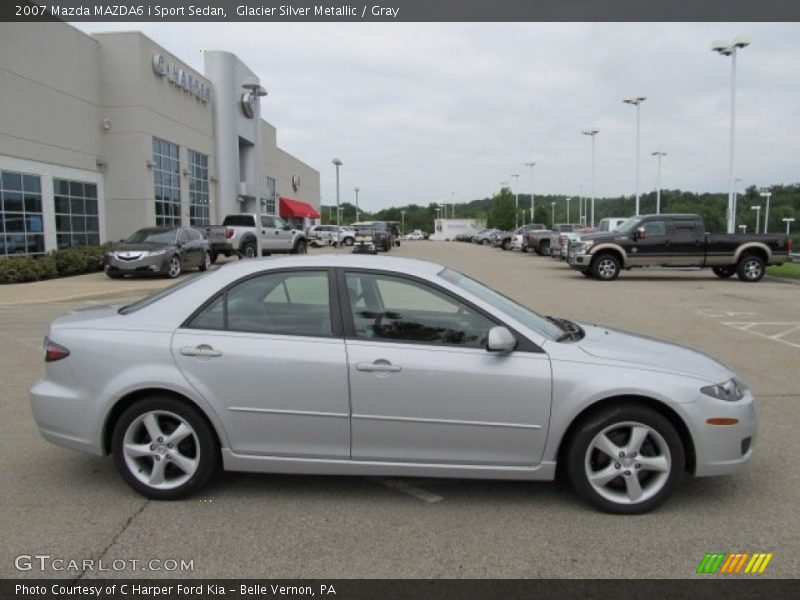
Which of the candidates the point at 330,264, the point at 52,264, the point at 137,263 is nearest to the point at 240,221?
the point at 137,263

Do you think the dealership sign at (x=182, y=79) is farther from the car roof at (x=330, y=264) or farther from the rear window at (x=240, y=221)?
the car roof at (x=330, y=264)

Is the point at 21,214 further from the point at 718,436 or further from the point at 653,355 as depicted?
the point at 718,436

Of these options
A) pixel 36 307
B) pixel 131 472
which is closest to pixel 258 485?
pixel 131 472

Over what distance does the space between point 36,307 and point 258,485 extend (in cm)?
1173

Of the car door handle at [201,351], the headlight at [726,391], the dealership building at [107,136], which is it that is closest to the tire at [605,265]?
the dealership building at [107,136]

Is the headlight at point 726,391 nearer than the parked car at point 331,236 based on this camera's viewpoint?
Yes

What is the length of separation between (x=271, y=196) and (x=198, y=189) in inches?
810

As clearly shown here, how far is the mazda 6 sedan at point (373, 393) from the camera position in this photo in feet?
12.9

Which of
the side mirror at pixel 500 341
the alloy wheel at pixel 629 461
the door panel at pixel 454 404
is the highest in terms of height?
the side mirror at pixel 500 341

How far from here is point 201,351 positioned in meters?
4.10

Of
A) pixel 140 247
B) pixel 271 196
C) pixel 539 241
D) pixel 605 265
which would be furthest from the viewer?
pixel 271 196

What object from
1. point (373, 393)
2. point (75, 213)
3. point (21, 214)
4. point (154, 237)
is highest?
point (75, 213)

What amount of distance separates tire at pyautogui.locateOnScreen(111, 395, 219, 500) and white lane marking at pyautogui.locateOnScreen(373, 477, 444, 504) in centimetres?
112

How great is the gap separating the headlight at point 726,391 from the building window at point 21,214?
22239 mm
